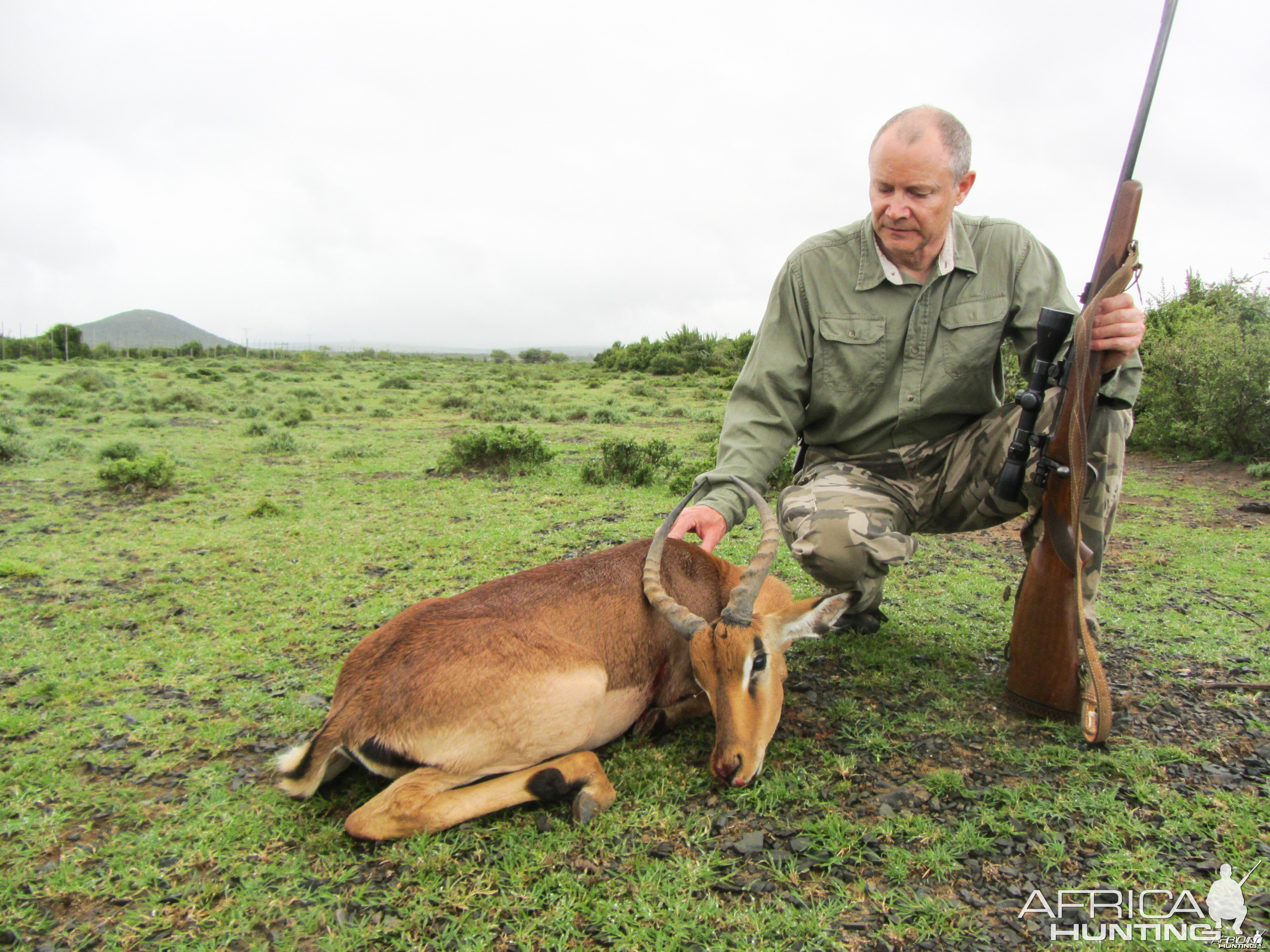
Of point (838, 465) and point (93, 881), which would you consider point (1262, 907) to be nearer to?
point (838, 465)

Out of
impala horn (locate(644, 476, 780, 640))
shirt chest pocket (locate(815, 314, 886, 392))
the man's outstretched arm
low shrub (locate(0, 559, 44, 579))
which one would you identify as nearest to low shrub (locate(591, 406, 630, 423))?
low shrub (locate(0, 559, 44, 579))

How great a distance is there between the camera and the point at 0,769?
3877mm

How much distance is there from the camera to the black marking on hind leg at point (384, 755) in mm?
3379

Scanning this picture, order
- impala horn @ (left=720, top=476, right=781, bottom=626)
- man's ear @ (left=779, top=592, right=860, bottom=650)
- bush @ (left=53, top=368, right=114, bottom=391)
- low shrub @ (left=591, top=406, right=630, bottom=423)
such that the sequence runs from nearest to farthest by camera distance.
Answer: impala horn @ (left=720, top=476, right=781, bottom=626) < man's ear @ (left=779, top=592, right=860, bottom=650) < low shrub @ (left=591, top=406, right=630, bottom=423) < bush @ (left=53, top=368, right=114, bottom=391)

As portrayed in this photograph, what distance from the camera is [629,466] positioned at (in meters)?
11.2

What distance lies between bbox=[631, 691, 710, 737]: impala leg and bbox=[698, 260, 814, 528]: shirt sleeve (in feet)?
3.98

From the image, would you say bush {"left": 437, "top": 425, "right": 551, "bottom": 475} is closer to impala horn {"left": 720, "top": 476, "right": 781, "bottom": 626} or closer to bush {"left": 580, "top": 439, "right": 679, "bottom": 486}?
bush {"left": 580, "top": 439, "right": 679, "bottom": 486}

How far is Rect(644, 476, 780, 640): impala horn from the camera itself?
12.1 feet

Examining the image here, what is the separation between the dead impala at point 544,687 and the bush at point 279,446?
11.5 metres

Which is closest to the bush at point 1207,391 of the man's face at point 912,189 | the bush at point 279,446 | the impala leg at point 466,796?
the man's face at point 912,189

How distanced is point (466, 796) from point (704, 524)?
74.8 inches

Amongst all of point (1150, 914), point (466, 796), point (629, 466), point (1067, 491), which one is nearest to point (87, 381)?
point (629, 466)

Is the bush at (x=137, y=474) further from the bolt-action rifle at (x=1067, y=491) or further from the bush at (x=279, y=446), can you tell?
the bolt-action rifle at (x=1067, y=491)

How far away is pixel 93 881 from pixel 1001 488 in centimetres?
472
